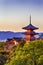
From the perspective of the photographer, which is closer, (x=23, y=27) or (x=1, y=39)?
(x=23, y=27)

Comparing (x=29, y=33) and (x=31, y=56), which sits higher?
(x=31, y=56)

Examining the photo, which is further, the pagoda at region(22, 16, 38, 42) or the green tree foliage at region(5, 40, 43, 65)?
the pagoda at region(22, 16, 38, 42)

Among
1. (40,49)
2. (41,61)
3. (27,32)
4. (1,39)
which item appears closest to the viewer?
(41,61)

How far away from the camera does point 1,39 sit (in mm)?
28828

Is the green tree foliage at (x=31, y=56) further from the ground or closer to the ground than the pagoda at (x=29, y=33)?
further from the ground

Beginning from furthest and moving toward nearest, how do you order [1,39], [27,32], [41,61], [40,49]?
[1,39] < [27,32] < [40,49] < [41,61]

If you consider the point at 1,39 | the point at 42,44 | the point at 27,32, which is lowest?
the point at 1,39

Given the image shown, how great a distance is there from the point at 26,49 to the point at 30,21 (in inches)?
475

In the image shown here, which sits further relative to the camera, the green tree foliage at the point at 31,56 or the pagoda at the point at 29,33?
the pagoda at the point at 29,33

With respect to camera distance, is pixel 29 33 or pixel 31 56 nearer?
pixel 31 56

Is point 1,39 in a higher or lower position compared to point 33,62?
lower

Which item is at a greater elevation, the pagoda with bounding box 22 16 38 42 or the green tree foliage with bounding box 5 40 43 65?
the green tree foliage with bounding box 5 40 43 65

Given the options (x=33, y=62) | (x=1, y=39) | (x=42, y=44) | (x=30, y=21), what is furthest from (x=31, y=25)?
(x=33, y=62)

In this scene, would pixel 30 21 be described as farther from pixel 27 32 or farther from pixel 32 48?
pixel 32 48
